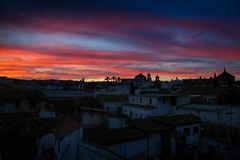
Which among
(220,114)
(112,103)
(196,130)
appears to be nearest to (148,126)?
(196,130)

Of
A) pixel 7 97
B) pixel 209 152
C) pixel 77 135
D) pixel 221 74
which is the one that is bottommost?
pixel 209 152

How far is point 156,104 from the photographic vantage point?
33.6 meters

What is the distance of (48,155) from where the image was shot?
1391 centimetres

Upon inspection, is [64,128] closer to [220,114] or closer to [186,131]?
[186,131]

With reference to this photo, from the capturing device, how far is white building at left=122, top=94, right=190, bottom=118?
3359 centimetres

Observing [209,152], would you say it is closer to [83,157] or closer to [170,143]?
[170,143]

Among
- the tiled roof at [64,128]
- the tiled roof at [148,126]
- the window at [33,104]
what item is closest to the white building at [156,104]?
the tiled roof at [148,126]

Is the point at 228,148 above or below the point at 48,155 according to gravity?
below

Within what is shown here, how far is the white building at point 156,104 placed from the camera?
1323 inches

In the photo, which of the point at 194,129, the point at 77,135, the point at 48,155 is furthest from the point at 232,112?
the point at 48,155

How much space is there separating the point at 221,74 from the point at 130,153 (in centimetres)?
6490

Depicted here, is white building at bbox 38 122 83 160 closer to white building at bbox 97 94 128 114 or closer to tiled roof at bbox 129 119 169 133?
tiled roof at bbox 129 119 169 133

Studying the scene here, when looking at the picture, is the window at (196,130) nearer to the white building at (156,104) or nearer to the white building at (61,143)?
the white building at (156,104)

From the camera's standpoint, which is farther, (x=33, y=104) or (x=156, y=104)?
(x=156, y=104)
